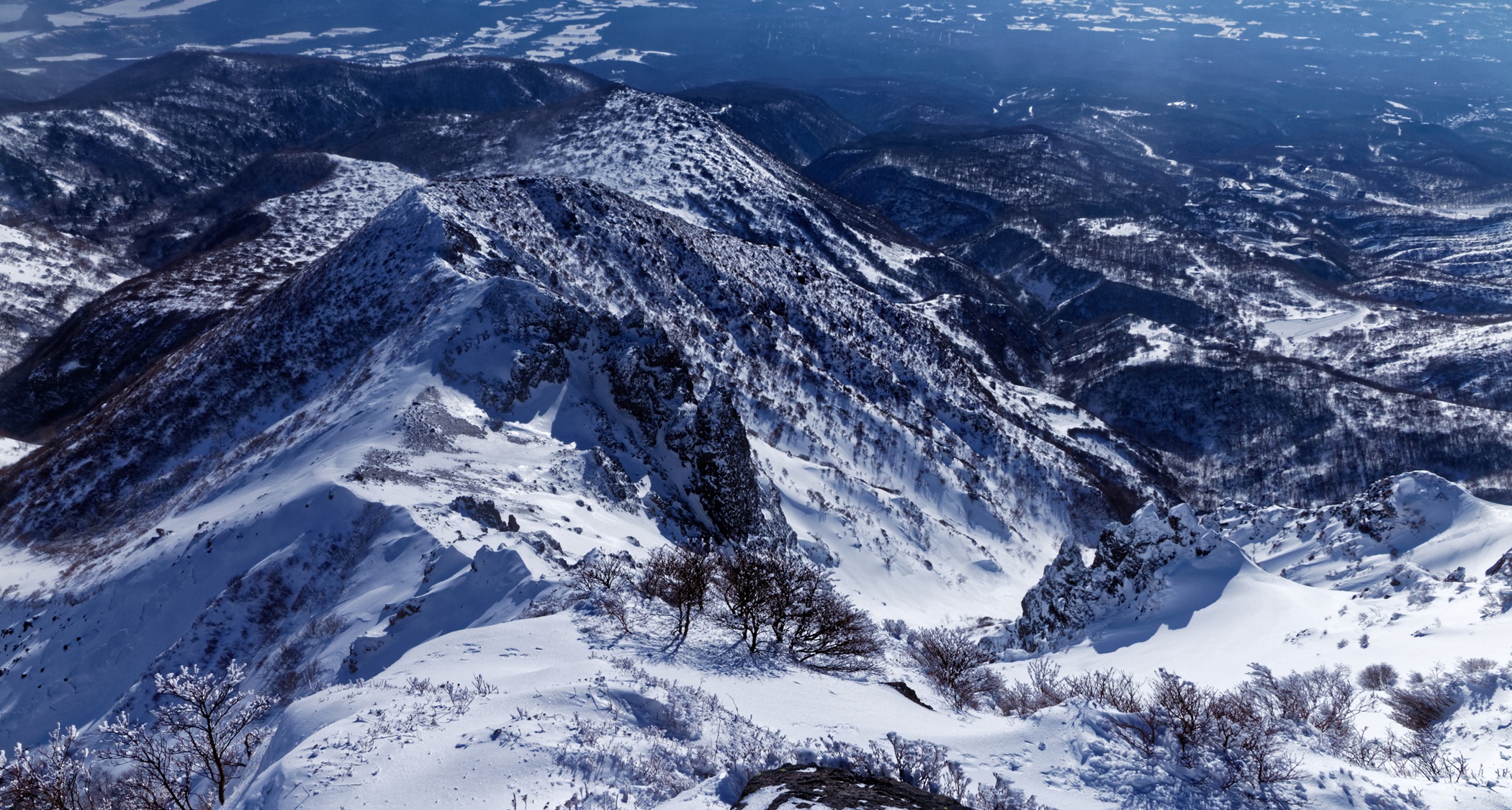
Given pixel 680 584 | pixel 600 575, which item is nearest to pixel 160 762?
pixel 600 575

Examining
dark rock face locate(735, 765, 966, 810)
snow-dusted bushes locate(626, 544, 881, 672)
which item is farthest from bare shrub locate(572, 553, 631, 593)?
dark rock face locate(735, 765, 966, 810)

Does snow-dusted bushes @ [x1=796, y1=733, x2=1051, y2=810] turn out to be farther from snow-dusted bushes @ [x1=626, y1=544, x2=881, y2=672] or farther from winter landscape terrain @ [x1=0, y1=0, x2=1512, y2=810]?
snow-dusted bushes @ [x1=626, y1=544, x2=881, y2=672]

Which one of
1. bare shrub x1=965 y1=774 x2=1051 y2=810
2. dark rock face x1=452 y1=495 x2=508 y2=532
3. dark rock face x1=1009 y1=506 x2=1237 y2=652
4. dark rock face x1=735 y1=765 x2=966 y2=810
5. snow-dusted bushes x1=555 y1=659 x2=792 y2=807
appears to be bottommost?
dark rock face x1=1009 y1=506 x2=1237 y2=652

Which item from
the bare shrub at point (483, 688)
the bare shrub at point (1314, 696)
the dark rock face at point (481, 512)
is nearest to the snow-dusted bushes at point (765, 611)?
the bare shrub at point (483, 688)

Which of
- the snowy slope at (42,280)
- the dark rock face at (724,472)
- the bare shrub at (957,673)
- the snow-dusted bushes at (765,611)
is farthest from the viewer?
the snowy slope at (42,280)

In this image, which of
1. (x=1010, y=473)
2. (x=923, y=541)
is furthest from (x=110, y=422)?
(x=1010, y=473)

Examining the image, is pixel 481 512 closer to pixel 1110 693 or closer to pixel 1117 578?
pixel 1110 693

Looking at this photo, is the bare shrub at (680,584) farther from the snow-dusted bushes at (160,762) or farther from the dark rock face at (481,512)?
the snow-dusted bushes at (160,762)
